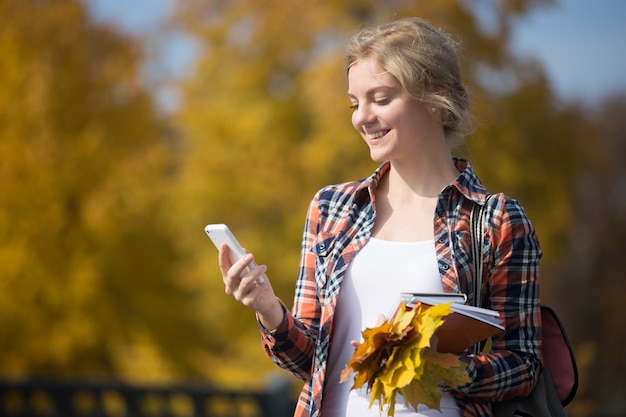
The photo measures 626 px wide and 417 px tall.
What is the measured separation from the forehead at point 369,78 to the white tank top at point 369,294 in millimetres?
381

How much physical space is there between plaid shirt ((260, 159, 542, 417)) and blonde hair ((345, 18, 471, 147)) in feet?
0.63

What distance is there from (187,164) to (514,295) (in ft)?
35.6

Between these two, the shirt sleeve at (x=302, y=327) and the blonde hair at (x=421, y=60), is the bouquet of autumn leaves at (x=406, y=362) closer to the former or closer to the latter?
the shirt sleeve at (x=302, y=327)

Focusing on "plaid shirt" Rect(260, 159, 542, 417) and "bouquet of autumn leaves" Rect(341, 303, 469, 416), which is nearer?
"bouquet of autumn leaves" Rect(341, 303, 469, 416)

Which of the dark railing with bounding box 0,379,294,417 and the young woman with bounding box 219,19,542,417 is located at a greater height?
the dark railing with bounding box 0,379,294,417

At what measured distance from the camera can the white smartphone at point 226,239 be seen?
1.99m

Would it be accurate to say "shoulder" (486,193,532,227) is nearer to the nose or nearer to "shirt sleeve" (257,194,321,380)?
the nose

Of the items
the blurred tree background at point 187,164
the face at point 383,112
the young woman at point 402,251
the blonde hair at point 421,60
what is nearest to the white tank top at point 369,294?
the young woman at point 402,251

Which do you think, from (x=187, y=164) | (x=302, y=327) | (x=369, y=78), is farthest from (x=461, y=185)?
(x=187, y=164)

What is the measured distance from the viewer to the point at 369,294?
6.94ft

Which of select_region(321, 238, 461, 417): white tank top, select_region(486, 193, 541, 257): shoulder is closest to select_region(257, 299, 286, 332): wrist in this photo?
select_region(321, 238, 461, 417): white tank top

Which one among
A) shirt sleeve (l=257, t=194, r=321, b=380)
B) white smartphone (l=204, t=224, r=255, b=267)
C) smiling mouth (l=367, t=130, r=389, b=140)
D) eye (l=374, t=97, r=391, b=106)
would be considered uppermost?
eye (l=374, t=97, r=391, b=106)

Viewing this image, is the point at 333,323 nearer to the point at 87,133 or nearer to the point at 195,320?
the point at 87,133

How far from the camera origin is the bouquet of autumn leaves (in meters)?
1.83
